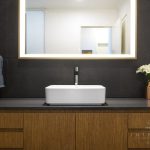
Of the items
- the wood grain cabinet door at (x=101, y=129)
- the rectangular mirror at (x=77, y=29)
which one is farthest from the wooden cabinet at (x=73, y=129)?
the rectangular mirror at (x=77, y=29)

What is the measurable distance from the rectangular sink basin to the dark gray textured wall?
1.46 ft

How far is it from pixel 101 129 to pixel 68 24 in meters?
1.05

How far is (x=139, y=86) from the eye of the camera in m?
2.45

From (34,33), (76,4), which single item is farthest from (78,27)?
(34,33)

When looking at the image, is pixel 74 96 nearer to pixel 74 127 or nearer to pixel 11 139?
pixel 74 127

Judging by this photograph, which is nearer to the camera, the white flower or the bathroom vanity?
the bathroom vanity

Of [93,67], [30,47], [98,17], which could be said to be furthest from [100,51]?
[30,47]

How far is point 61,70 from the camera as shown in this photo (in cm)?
245

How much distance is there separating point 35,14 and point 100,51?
71cm

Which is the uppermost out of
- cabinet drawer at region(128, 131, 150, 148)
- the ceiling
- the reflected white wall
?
the ceiling

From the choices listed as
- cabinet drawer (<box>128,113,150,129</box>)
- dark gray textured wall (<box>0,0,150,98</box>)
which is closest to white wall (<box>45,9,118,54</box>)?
dark gray textured wall (<box>0,0,150,98</box>)

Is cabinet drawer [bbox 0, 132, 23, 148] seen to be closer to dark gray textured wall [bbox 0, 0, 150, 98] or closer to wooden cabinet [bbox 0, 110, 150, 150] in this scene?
wooden cabinet [bbox 0, 110, 150, 150]

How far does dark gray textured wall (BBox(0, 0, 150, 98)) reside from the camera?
7.99 feet

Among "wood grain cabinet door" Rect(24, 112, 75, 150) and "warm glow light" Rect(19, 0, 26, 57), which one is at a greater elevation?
"warm glow light" Rect(19, 0, 26, 57)
